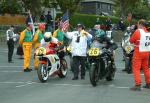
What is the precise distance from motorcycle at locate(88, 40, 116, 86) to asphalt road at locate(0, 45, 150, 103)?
0.29 metres

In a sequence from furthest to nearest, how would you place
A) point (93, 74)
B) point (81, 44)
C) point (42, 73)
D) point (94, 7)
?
point (94, 7)
point (81, 44)
point (42, 73)
point (93, 74)

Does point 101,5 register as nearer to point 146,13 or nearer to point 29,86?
point 146,13

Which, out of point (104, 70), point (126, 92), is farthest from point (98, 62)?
point (126, 92)

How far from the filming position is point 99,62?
15.7 metres

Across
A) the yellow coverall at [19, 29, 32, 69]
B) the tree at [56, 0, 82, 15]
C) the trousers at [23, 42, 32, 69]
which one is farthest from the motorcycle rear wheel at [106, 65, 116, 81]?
the tree at [56, 0, 82, 15]

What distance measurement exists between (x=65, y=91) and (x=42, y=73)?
213 centimetres

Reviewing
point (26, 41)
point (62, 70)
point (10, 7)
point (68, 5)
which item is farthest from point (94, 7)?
point (62, 70)

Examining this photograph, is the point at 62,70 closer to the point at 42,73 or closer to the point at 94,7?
the point at 42,73

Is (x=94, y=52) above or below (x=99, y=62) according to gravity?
above

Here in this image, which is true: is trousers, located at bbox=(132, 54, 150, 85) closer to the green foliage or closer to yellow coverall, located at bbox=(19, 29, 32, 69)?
yellow coverall, located at bbox=(19, 29, 32, 69)

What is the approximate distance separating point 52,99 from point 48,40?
4.73m

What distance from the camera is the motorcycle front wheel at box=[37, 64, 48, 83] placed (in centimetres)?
1619

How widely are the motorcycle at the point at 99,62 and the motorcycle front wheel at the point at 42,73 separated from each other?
5.16ft

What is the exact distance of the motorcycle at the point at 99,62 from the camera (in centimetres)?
1533
